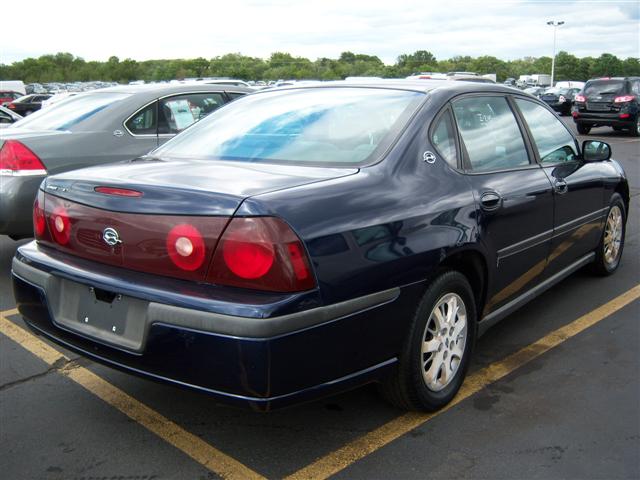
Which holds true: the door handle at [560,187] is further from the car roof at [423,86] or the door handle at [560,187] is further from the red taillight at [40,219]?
the red taillight at [40,219]

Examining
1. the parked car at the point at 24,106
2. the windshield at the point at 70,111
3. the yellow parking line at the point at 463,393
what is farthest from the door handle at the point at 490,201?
the parked car at the point at 24,106

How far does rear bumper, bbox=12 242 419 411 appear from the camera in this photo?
2.29 metres

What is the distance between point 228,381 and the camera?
7.68 ft

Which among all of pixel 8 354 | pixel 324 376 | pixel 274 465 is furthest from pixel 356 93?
pixel 8 354

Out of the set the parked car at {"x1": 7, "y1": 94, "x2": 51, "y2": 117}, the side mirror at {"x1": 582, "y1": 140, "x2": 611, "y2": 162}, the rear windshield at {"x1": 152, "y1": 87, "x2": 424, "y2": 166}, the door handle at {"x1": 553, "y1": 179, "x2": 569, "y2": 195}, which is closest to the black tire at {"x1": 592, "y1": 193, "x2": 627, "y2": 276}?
the side mirror at {"x1": 582, "y1": 140, "x2": 611, "y2": 162}

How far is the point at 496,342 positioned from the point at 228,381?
2193mm

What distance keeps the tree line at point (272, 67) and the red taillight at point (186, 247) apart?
38684 millimetres

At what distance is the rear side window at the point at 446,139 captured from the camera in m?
3.19

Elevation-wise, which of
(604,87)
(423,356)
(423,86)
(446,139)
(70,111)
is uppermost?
(604,87)

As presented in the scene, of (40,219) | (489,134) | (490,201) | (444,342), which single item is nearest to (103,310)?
(40,219)

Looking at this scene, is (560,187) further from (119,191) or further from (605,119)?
(605,119)

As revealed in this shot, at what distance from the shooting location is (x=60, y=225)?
2.89 metres

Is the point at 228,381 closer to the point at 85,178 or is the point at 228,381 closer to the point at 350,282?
the point at 350,282

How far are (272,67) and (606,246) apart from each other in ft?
212
